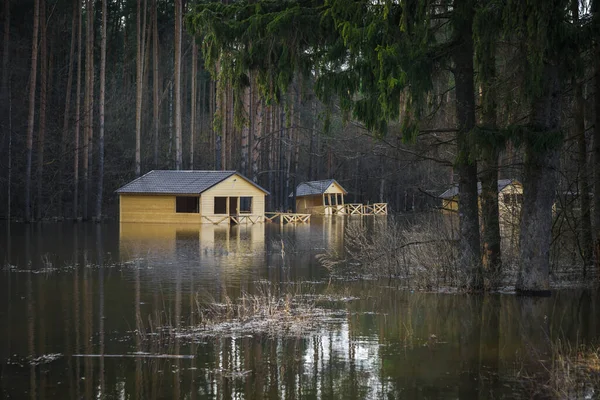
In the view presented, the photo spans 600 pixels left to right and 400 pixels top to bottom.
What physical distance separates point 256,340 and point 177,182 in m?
31.5

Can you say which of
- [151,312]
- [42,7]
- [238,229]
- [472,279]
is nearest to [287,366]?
[151,312]

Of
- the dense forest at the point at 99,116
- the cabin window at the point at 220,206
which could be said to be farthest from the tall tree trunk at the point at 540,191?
the cabin window at the point at 220,206

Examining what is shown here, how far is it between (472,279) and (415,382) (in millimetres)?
6093

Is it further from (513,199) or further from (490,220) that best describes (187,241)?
(490,220)

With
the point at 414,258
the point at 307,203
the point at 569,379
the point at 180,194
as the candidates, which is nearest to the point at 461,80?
the point at 414,258

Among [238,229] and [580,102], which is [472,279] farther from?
[238,229]

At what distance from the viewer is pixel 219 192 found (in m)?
41.0

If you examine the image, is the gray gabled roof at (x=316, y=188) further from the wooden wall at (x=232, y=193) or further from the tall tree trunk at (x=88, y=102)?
the tall tree trunk at (x=88, y=102)

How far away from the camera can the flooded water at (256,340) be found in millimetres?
8516

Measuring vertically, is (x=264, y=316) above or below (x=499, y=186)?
below

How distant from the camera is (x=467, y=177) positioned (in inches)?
566

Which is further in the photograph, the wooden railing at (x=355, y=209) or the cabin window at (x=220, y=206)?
the wooden railing at (x=355, y=209)

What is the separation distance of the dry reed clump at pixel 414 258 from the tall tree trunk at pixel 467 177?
0.33 metres

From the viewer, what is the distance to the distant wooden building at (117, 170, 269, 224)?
40.6m
